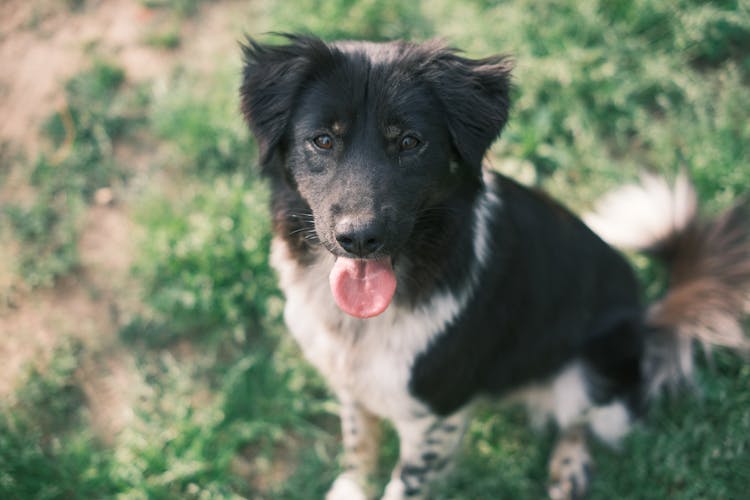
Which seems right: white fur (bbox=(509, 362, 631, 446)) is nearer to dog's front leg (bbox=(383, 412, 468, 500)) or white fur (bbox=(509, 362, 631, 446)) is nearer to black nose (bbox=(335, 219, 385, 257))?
dog's front leg (bbox=(383, 412, 468, 500))

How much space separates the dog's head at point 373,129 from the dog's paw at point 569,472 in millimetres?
1651

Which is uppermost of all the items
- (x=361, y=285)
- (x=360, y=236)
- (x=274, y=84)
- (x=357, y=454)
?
(x=274, y=84)

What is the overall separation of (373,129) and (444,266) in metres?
0.64

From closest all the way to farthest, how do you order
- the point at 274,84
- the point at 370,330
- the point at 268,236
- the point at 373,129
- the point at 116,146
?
the point at 373,129
the point at 274,84
the point at 370,330
the point at 268,236
the point at 116,146

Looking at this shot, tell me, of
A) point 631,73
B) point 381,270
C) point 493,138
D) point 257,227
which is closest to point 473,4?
point 631,73

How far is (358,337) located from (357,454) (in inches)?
36.2

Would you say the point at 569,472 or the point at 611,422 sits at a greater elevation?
the point at 611,422

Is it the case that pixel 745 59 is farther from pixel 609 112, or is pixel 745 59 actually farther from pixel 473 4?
pixel 473 4

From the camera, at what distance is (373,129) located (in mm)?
2340

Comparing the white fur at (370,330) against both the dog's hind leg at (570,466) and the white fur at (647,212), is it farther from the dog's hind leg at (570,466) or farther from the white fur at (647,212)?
the white fur at (647,212)

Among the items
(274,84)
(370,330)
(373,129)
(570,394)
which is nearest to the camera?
(373,129)

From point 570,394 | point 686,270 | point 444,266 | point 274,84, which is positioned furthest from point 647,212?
point 274,84

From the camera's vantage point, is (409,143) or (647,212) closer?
(409,143)

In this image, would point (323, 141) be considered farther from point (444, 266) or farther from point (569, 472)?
point (569, 472)
